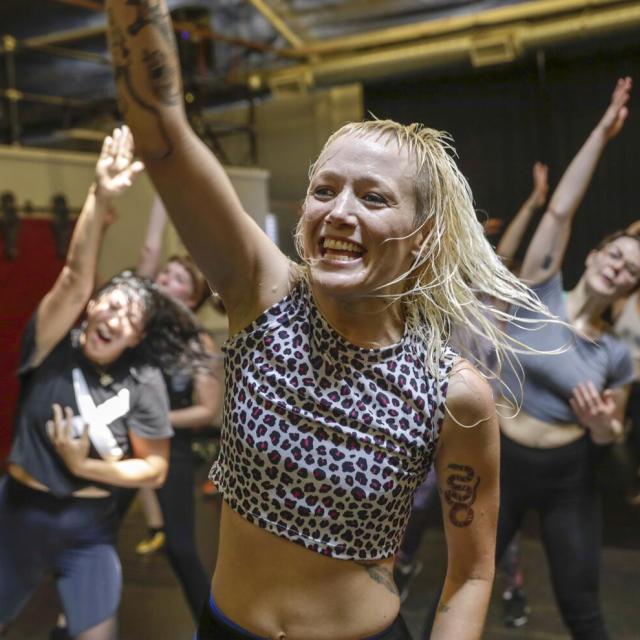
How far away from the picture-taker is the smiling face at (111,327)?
2225 millimetres

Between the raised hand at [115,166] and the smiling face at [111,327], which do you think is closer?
the raised hand at [115,166]

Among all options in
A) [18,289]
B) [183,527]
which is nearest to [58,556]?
[183,527]

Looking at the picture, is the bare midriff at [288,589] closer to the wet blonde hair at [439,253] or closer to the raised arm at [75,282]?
the wet blonde hair at [439,253]

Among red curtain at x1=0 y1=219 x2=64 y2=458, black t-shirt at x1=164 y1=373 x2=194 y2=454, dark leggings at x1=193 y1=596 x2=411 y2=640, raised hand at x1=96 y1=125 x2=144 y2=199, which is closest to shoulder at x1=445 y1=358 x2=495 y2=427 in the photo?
dark leggings at x1=193 y1=596 x2=411 y2=640

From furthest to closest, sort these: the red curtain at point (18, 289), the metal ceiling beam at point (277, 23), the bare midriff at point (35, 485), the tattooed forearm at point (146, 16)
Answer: the metal ceiling beam at point (277, 23) < the red curtain at point (18, 289) < the bare midriff at point (35, 485) < the tattooed forearm at point (146, 16)

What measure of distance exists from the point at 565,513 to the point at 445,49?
13.1ft

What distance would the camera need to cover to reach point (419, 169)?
1161 mm

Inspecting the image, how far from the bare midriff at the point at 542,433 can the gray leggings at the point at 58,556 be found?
118 centimetres

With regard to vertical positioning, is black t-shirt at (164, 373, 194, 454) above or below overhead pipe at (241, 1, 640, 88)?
below

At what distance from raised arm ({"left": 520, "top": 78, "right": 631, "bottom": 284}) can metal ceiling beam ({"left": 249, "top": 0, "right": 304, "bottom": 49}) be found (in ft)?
12.7

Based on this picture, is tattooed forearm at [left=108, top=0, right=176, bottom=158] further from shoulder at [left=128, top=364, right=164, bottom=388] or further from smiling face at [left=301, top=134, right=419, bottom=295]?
shoulder at [left=128, top=364, right=164, bottom=388]

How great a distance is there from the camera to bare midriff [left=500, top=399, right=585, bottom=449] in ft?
8.02

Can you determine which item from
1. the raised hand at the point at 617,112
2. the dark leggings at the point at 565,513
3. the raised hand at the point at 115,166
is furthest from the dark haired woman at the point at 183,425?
the raised hand at the point at 617,112

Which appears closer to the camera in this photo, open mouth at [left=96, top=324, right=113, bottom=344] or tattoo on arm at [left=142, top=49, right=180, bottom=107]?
tattoo on arm at [left=142, top=49, right=180, bottom=107]
